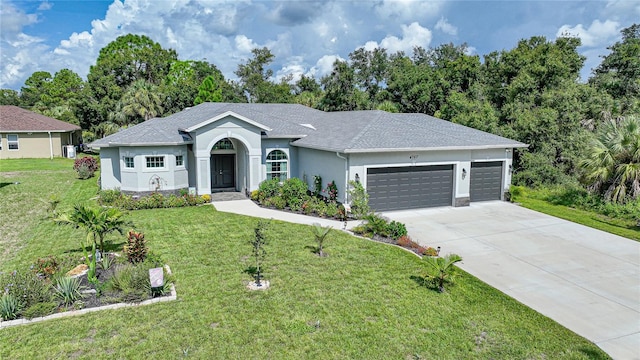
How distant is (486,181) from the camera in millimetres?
19953

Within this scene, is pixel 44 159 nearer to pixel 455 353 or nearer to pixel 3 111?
pixel 3 111

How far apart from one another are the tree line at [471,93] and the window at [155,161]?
57.7 ft

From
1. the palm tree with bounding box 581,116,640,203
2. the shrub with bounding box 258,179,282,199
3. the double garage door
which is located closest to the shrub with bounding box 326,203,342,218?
the double garage door

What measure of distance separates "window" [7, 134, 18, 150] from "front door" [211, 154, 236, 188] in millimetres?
25556

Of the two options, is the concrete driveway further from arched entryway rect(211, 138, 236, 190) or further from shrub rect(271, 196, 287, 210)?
arched entryway rect(211, 138, 236, 190)

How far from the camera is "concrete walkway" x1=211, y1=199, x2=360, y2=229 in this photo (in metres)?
15.9

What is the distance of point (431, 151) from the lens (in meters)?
17.9

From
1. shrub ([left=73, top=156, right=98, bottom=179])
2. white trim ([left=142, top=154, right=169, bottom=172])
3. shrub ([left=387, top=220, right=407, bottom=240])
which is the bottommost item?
shrub ([left=387, top=220, right=407, bottom=240])

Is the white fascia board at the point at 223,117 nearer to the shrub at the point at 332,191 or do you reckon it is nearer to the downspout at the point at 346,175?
the shrub at the point at 332,191

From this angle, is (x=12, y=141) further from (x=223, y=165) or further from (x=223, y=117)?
(x=223, y=117)

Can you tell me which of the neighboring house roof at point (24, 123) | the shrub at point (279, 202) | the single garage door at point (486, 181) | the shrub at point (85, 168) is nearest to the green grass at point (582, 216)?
the single garage door at point (486, 181)

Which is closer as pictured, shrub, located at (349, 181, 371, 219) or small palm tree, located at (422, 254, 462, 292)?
small palm tree, located at (422, 254, 462, 292)

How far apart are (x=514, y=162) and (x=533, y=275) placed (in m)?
16.8

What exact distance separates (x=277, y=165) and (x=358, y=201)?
6697 millimetres
